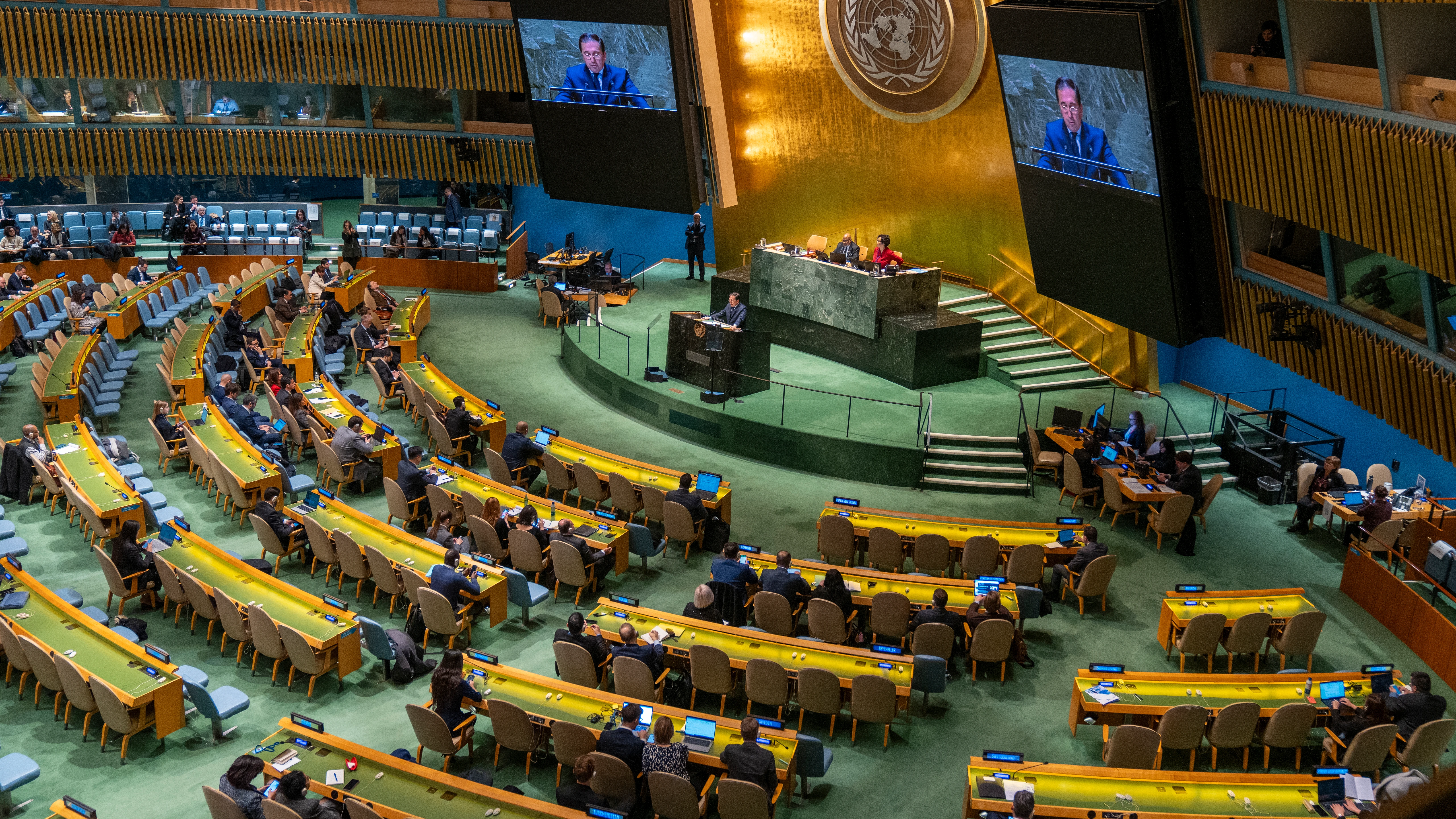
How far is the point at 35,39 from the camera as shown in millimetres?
26016

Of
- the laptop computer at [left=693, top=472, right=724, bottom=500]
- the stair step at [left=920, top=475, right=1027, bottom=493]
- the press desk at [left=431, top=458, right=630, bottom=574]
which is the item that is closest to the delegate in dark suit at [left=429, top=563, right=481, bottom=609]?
the press desk at [left=431, top=458, right=630, bottom=574]

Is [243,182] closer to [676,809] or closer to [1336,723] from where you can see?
[676,809]

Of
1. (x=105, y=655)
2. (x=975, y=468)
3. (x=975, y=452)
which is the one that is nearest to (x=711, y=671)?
(x=105, y=655)

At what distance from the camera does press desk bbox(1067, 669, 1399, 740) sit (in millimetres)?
9953

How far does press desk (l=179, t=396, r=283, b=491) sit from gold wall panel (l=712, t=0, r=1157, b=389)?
1148 centimetres

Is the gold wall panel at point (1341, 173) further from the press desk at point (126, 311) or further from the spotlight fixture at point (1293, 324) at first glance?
the press desk at point (126, 311)

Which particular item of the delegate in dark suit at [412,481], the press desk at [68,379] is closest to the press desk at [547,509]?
the delegate in dark suit at [412,481]

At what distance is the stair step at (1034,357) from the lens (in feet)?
63.5

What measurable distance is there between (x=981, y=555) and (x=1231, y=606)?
256 cm

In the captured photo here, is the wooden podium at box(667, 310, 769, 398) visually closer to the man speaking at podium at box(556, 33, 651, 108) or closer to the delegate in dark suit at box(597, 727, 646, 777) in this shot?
the man speaking at podium at box(556, 33, 651, 108)

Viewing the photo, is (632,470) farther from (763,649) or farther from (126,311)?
(126,311)

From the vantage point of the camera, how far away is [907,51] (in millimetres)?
20172

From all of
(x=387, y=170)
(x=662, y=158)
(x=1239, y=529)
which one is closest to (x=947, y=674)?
(x=1239, y=529)

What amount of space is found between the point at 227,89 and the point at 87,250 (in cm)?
557
